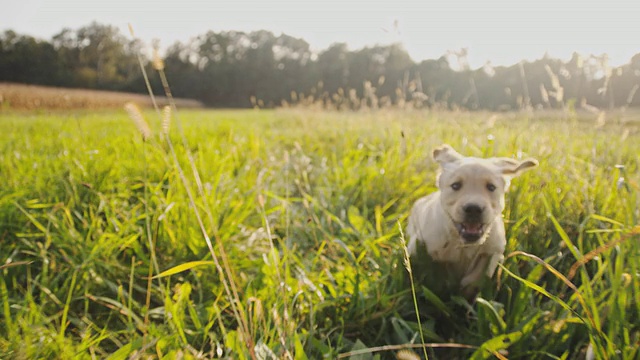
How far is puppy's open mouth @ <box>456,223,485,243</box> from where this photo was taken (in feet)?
6.09

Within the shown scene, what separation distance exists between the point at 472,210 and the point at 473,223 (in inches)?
2.6

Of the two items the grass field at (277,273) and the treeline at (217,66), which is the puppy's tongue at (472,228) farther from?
the treeline at (217,66)

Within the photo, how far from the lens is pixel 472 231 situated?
1.87 metres

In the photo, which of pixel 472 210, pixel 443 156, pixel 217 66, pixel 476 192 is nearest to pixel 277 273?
pixel 472 210

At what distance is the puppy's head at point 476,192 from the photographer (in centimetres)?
186

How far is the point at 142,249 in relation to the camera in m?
2.31

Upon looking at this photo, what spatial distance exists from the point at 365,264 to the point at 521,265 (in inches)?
33.3

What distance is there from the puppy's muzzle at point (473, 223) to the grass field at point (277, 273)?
0.71ft

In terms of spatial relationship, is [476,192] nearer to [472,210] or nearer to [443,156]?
[472,210]

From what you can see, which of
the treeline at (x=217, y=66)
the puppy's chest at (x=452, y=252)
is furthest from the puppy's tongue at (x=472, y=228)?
the treeline at (x=217, y=66)

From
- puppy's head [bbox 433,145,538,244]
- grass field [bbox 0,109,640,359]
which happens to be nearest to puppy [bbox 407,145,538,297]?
puppy's head [bbox 433,145,538,244]

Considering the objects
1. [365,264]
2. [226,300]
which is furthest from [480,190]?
[226,300]

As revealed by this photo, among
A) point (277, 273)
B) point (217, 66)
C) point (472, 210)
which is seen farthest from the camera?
point (217, 66)

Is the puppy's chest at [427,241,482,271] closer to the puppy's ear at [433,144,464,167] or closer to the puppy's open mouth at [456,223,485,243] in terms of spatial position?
the puppy's open mouth at [456,223,485,243]
